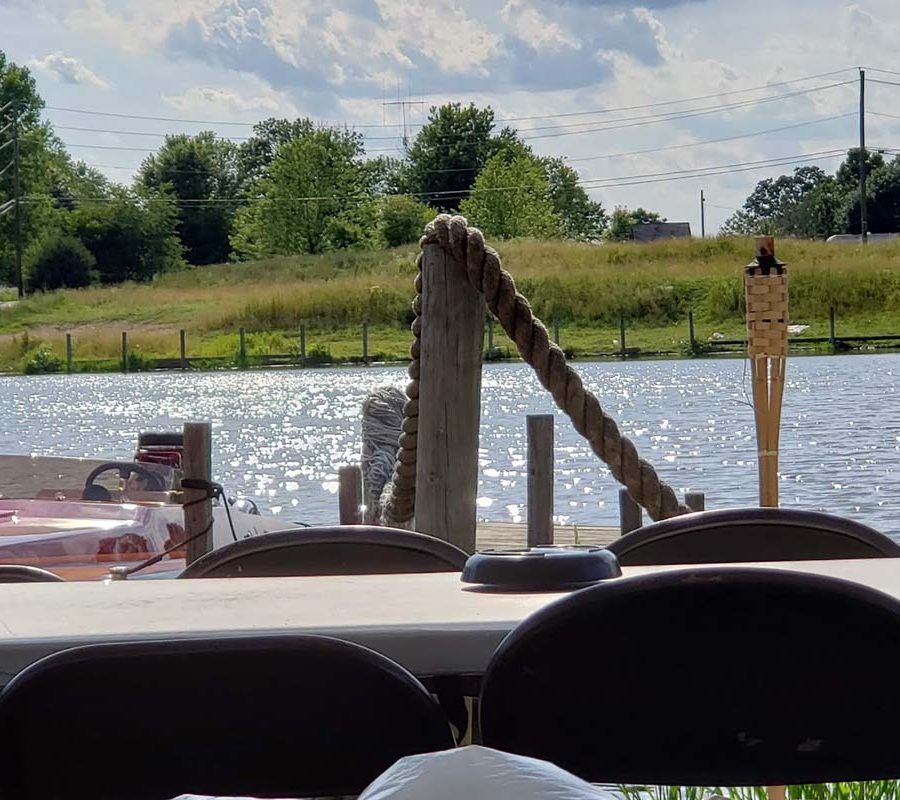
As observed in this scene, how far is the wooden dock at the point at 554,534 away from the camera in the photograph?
30.5 feet

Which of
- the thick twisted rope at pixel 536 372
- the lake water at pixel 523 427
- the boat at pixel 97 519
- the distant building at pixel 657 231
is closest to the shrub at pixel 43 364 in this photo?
the lake water at pixel 523 427

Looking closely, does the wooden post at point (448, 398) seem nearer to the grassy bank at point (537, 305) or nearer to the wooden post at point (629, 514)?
the wooden post at point (629, 514)

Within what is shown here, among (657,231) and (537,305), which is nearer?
(537,305)

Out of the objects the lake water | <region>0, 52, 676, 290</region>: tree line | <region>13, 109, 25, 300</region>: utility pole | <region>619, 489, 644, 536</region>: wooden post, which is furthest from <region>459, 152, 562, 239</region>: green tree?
<region>619, 489, 644, 536</region>: wooden post

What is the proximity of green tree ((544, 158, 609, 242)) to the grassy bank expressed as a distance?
1103 inches

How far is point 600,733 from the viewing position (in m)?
1.47

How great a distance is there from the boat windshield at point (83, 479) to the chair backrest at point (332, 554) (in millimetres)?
3356

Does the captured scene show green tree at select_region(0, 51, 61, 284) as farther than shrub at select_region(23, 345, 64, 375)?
Yes

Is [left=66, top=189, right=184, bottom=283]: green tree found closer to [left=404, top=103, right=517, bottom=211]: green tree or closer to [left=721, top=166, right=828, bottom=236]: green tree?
[left=404, top=103, right=517, bottom=211]: green tree

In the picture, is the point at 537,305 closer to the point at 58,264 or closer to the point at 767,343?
the point at 58,264

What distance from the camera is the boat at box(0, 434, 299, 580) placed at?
17.3ft

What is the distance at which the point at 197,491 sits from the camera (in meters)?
5.72

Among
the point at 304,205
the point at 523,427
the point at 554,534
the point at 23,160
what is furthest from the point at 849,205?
the point at 554,534

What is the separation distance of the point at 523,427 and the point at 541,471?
19251mm
